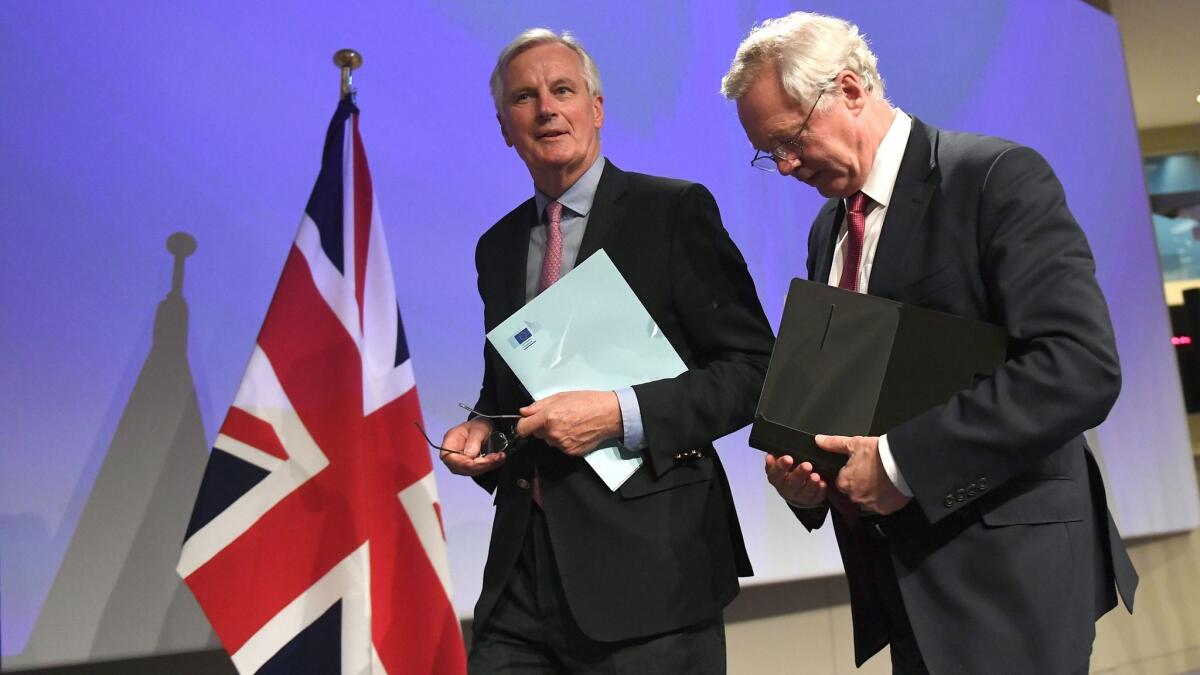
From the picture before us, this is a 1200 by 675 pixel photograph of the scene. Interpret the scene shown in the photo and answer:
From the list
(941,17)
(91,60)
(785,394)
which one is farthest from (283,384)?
Result: (941,17)

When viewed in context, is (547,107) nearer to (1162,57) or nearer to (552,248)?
Answer: (552,248)

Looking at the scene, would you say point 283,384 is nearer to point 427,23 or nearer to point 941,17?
point 427,23

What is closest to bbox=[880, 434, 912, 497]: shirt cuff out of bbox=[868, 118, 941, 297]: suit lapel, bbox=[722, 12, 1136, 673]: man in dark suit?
bbox=[722, 12, 1136, 673]: man in dark suit

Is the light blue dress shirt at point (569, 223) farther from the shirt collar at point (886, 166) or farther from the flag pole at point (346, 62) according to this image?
the flag pole at point (346, 62)

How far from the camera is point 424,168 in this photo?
2645 mm

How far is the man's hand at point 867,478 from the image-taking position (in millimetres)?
1219

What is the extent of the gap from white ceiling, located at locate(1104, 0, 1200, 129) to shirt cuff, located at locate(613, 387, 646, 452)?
4841 millimetres

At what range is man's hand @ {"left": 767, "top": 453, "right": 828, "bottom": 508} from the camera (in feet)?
4.26

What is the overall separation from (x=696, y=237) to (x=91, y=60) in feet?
5.50

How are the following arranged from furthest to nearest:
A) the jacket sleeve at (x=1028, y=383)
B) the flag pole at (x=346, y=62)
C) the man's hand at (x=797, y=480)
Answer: the flag pole at (x=346, y=62), the man's hand at (x=797, y=480), the jacket sleeve at (x=1028, y=383)

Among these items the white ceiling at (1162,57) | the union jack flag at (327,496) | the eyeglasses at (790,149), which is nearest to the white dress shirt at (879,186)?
the eyeglasses at (790,149)

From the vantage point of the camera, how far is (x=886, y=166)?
1.45m

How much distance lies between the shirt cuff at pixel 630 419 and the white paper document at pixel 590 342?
4 centimetres

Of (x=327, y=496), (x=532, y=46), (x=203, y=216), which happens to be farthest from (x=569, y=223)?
(x=203, y=216)
